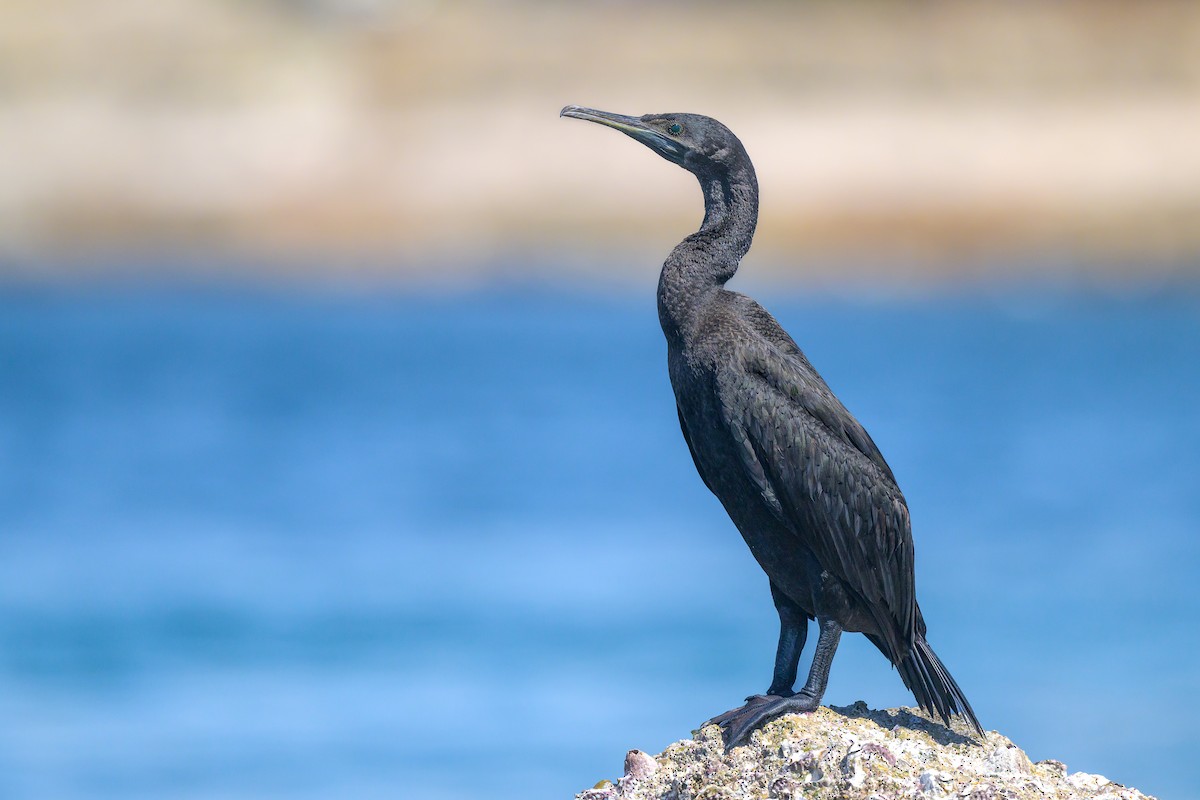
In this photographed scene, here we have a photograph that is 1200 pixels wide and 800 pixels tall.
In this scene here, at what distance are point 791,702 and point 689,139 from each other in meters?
3.08

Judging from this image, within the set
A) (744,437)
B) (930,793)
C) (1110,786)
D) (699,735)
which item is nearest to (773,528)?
(744,437)

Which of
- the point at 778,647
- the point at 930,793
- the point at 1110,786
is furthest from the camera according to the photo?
Result: the point at 778,647

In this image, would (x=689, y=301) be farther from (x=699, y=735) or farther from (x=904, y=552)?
(x=699, y=735)

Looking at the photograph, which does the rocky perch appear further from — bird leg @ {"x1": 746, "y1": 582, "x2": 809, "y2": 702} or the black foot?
bird leg @ {"x1": 746, "y1": 582, "x2": 809, "y2": 702}

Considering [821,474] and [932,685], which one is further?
[932,685]

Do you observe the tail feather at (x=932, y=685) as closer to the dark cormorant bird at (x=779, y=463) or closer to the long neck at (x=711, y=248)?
the dark cormorant bird at (x=779, y=463)

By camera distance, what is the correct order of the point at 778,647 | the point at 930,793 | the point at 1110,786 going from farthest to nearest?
the point at 778,647 < the point at 1110,786 < the point at 930,793

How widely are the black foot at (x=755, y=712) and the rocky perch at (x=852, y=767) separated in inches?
1.6

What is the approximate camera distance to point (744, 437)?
6.29 m

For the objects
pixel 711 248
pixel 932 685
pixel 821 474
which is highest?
pixel 711 248

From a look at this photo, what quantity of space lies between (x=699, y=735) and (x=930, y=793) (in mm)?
1223

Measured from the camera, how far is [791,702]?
6.20m

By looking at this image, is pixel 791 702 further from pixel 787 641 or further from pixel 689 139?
pixel 689 139

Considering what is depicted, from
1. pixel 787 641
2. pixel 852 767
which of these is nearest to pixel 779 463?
pixel 787 641
